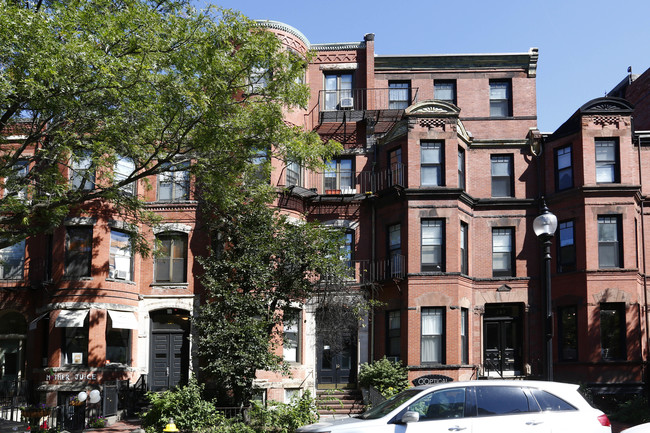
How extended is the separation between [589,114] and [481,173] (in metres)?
4.54

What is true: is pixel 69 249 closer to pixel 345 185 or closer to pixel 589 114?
pixel 345 185

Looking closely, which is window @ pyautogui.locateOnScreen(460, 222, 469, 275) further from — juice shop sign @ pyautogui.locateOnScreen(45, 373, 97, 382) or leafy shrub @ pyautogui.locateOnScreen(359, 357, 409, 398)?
juice shop sign @ pyautogui.locateOnScreen(45, 373, 97, 382)

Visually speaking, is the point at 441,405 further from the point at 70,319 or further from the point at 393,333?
the point at 70,319

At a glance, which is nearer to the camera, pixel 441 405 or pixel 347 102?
pixel 441 405

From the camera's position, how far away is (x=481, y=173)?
27.4m

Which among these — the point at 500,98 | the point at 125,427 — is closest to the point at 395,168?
the point at 500,98

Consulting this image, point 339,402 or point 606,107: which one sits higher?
point 606,107

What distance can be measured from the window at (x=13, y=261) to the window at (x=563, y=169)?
20779 millimetres

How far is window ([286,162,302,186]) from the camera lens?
26844 millimetres

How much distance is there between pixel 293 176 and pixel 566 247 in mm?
10768

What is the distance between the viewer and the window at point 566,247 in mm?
25625

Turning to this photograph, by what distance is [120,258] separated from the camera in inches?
1010

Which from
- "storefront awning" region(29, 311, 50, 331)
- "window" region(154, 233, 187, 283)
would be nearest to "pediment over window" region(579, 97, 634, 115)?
"window" region(154, 233, 187, 283)

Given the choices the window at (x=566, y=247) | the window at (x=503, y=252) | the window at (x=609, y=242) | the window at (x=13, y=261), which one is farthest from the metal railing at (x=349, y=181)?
the window at (x=13, y=261)
